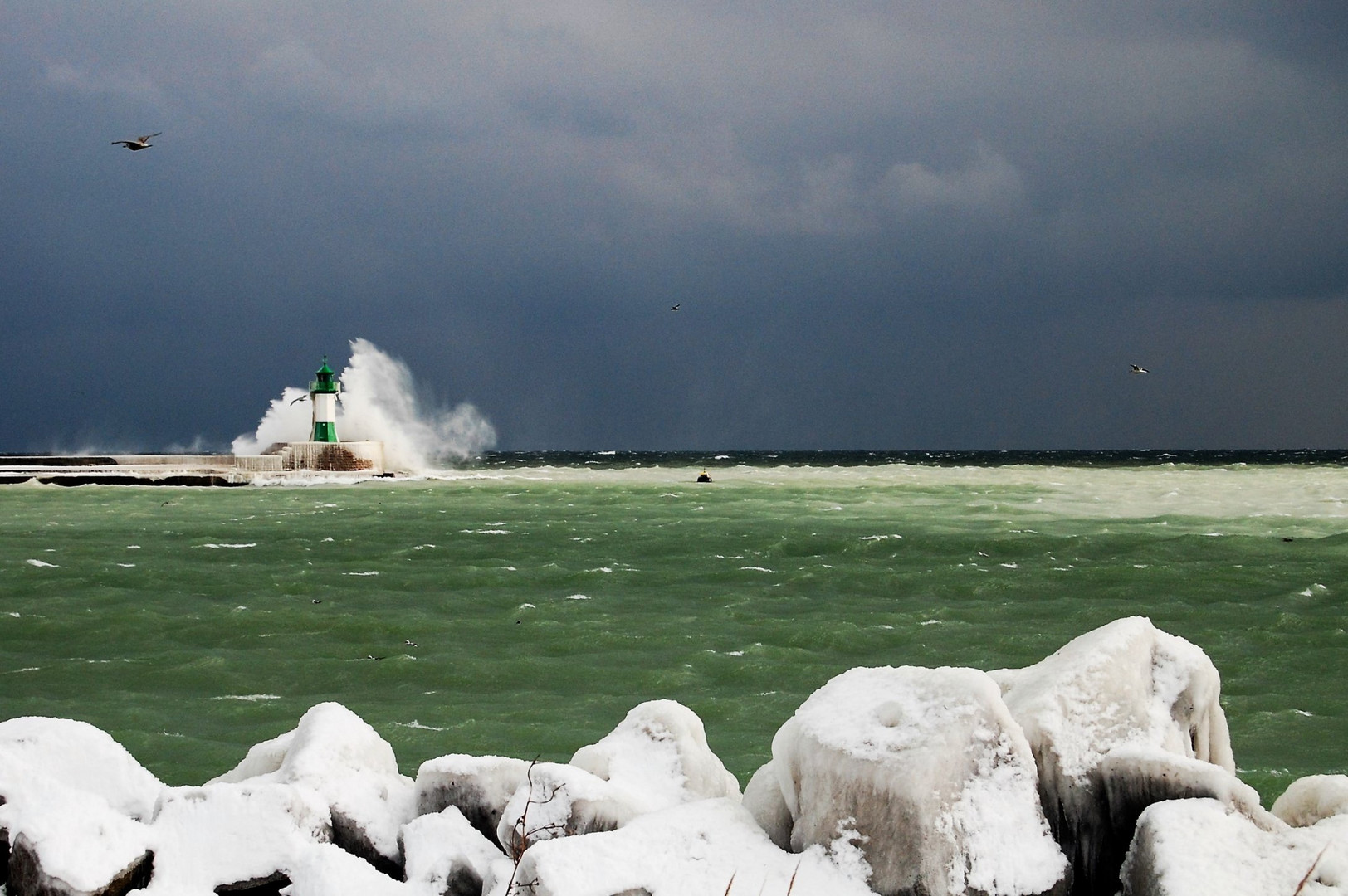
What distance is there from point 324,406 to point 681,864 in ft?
145

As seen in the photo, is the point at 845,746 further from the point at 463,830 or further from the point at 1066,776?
the point at 463,830

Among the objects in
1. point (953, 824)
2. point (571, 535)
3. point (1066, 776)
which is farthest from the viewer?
point (571, 535)

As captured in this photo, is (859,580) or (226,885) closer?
(226,885)

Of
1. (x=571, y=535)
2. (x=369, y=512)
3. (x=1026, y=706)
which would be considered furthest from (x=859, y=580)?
(x=369, y=512)

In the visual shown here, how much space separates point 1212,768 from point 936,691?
2.99ft

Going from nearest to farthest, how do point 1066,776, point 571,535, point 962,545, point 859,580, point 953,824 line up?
point 953,824 < point 1066,776 < point 859,580 < point 962,545 < point 571,535

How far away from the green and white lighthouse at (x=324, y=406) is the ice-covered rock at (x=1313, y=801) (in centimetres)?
4357

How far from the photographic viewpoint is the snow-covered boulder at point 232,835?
362cm

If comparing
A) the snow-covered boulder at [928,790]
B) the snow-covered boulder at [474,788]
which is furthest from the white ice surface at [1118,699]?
the snow-covered boulder at [474,788]

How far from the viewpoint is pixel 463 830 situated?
3.86 metres

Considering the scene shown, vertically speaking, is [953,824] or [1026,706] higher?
[1026,706]

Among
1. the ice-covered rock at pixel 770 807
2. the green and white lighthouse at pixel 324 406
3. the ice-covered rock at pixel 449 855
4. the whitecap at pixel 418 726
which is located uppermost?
the green and white lighthouse at pixel 324 406

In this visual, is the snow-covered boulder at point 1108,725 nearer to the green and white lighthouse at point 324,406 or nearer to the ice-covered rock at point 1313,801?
the ice-covered rock at point 1313,801

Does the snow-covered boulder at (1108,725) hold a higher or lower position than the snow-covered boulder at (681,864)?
higher
